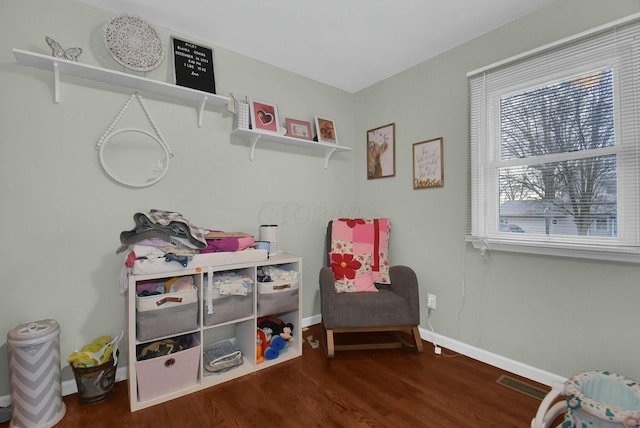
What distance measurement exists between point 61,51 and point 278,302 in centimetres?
198

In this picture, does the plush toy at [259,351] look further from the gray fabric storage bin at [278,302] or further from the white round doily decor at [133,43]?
the white round doily decor at [133,43]

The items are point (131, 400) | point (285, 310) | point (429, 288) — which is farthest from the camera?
point (429, 288)

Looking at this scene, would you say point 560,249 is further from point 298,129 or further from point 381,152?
point 298,129

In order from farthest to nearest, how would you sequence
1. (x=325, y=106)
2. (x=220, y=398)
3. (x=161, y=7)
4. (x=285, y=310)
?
(x=325, y=106) < (x=285, y=310) < (x=161, y=7) < (x=220, y=398)

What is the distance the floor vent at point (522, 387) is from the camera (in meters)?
1.75

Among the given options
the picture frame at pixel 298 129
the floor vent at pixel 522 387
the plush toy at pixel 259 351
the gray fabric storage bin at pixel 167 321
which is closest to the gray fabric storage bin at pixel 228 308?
the gray fabric storage bin at pixel 167 321

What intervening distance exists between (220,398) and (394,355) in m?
1.23

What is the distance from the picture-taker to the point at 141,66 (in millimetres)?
1916

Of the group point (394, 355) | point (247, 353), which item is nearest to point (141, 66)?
point (247, 353)

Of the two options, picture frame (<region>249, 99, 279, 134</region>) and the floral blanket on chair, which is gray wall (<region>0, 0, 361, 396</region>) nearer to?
picture frame (<region>249, 99, 279, 134</region>)

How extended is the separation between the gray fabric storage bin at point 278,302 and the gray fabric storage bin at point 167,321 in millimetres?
442

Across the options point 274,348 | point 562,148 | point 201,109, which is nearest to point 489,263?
point 562,148

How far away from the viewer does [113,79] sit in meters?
1.85

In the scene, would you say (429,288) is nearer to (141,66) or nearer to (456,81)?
(456,81)
